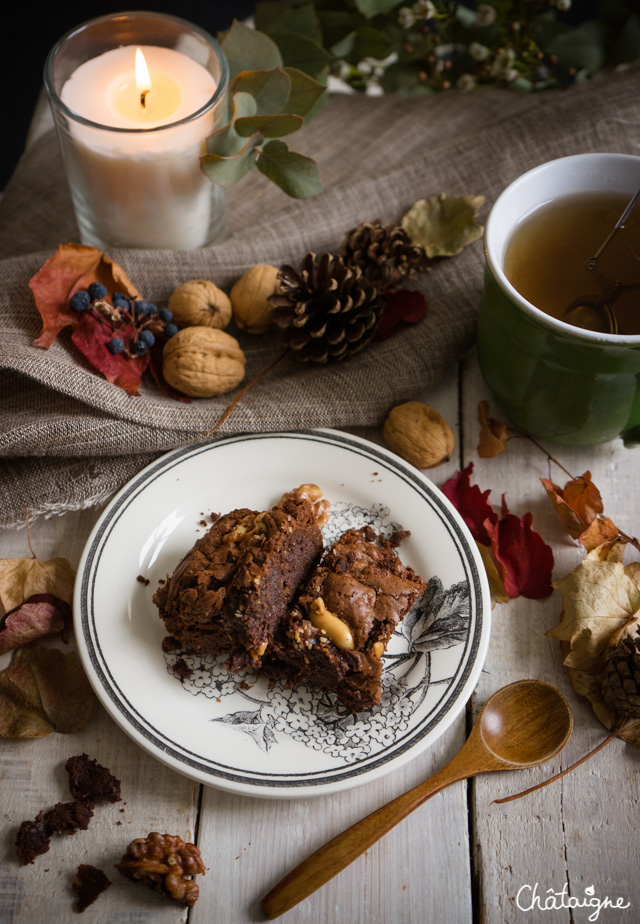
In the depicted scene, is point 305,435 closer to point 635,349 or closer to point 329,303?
point 329,303

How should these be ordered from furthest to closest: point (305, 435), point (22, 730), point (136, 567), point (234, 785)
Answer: point (305, 435), point (136, 567), point (22, 730), point (234, 785)

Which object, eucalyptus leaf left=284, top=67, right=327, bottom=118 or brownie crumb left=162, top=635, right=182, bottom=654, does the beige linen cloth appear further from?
brownie crumb left=162, top=635, right=182, bottom=654

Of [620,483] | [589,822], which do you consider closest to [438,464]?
[620,483]

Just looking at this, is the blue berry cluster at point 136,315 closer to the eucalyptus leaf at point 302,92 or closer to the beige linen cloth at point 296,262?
the beige linen cloth at point 296,262

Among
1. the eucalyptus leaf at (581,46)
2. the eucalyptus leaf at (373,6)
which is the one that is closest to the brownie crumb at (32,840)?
the eucalyptus leaf at (373,6)

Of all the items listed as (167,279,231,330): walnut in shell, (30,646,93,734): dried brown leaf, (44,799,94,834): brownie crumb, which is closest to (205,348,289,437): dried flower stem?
(167,279,231,330): walnut in shell

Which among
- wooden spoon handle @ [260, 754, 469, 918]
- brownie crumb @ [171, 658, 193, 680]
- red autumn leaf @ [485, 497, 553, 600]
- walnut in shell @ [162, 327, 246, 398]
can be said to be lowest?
wooden spoon handle @ [260, 754, 469, 918]
